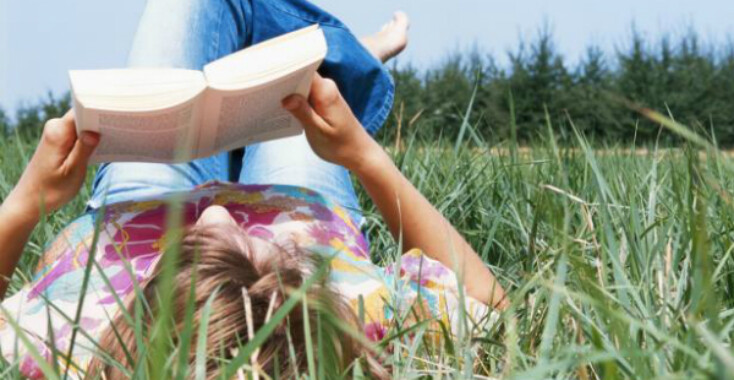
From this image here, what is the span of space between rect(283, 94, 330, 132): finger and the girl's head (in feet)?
0.51

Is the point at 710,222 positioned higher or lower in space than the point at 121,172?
lower

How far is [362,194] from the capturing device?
1.79 metres

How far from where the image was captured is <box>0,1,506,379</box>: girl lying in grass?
0.81 m

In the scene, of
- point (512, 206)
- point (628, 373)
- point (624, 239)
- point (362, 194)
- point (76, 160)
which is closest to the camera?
point (628, 373)

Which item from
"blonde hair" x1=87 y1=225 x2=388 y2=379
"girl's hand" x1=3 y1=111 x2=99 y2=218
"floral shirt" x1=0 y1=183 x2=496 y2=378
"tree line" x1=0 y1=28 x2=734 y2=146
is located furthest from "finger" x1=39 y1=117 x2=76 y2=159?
"tree line" x1=0 y1=28 x2=734 y2=146

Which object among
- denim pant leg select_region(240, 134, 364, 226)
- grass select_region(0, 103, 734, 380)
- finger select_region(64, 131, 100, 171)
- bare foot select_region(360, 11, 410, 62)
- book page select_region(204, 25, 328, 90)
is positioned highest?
bare foot select_region(360, 11, 410, 62)

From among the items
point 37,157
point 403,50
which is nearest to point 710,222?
point 37,157

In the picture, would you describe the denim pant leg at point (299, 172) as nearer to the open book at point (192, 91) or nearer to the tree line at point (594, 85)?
the open book at point (192, 91)

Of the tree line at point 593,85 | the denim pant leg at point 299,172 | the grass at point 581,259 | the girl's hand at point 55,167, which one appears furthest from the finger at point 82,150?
the tree line at point 593,85

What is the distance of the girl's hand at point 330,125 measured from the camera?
1070 mm

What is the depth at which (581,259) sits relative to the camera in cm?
70

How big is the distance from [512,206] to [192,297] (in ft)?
3.13

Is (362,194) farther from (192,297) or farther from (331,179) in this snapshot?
(192,297)

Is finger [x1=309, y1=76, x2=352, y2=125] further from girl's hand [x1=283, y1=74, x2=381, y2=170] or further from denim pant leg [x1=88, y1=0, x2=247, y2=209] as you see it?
denim pant leg [x1=88, y1=0, x2=247, y2=209]
